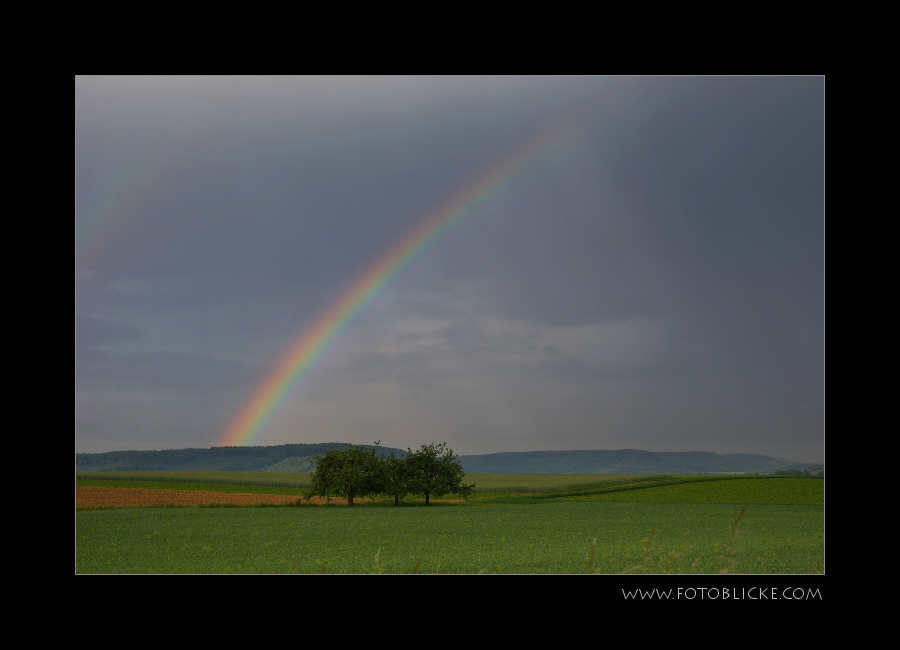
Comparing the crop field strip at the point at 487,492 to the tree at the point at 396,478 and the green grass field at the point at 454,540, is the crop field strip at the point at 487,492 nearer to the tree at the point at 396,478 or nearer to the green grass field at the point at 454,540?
the tree at the point at 396,478

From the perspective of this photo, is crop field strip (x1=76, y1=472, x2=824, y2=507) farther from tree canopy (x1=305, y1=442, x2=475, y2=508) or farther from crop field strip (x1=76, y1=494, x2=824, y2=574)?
crop field strip (x1=76, y1=494, x2=824, y2=574)

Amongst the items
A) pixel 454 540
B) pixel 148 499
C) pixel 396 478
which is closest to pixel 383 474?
pixel 396 478

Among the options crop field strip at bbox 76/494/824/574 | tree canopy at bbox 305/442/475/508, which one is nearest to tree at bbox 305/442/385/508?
tree canopy at bbox 305/442/475/508

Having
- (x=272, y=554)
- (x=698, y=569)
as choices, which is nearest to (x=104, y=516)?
(x=272, y=554)

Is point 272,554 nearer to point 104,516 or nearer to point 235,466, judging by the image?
point 104,516

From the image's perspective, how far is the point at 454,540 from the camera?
2792 cm

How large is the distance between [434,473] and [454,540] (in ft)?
103

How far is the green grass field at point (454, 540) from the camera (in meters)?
19.9

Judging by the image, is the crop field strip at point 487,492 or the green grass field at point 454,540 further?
the crop field strip at point 487,492

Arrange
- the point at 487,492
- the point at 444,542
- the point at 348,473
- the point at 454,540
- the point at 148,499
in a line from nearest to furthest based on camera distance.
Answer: the point at 444,542
the point at 454,540
the point at 348,473
the point at 148,499
the point at 487,492

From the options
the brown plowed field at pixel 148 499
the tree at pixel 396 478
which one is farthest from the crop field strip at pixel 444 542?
the tree at pixel 396 478

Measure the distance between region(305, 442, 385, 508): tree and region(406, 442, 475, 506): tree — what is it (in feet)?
12.1

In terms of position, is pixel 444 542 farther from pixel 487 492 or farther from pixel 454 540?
pixel 487 492

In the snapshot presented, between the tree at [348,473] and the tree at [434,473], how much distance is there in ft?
12.1
